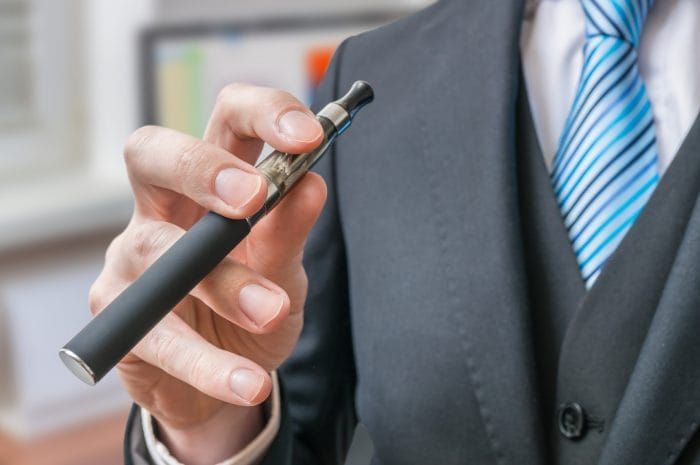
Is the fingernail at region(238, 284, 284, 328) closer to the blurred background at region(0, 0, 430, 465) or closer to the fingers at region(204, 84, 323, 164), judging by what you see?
the fingers at region(204, 84, 323, 164)

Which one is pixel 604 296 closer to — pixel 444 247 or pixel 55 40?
pixel 444 247

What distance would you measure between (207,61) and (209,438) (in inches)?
22.5

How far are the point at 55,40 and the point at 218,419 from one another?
674mm

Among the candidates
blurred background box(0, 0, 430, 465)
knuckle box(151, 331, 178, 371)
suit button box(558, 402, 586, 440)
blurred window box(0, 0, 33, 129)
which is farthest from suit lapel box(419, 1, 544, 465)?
blurred window box(0, 0, 33, 129)

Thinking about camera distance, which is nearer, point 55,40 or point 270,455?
point 270,455

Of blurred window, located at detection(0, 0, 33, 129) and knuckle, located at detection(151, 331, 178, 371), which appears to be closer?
knuckle, located at detection(151, 331, 178, 371)

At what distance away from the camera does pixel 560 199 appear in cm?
32

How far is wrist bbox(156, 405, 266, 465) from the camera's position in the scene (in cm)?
29

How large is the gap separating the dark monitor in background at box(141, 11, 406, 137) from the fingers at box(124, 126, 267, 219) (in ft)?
1.87

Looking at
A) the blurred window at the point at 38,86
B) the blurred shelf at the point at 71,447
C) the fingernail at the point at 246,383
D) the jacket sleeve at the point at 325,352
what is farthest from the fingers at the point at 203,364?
the blurred window at the point at 38,86

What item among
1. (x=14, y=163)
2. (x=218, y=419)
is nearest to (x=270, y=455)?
(x=218, y=419)

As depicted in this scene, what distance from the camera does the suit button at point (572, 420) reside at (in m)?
0.29

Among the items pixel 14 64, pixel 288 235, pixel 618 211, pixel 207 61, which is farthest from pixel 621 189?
pixel 14 64

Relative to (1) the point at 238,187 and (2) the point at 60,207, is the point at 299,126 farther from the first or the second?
(2) the point at 60,207
